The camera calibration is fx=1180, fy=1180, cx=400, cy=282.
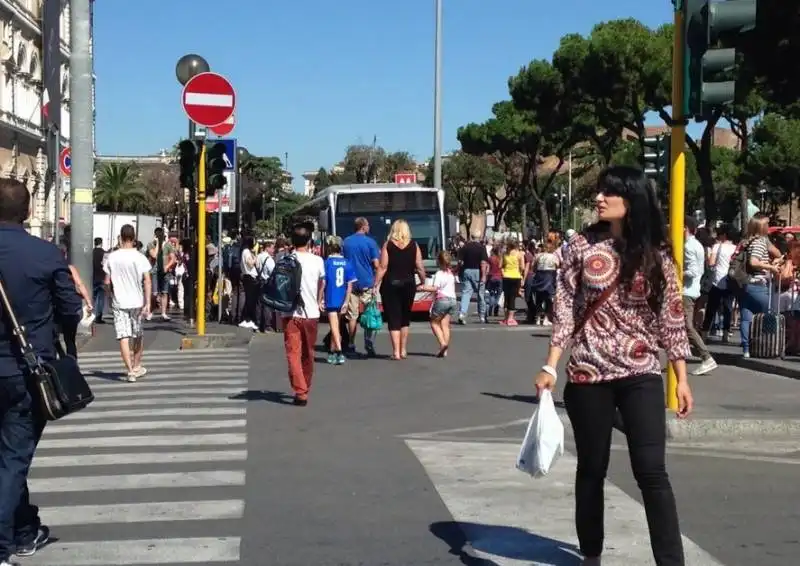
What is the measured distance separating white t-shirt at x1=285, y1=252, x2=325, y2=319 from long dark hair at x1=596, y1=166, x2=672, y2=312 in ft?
21.2

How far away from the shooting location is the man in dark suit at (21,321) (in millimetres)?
5449

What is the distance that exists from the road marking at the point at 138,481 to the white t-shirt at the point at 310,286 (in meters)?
3.45

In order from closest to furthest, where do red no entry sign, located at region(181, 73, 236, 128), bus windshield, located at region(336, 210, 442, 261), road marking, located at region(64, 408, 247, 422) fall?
road marking, located at region(64, 408, 247, 422) → red no entry sign, located at region(181, 73, 236, 128) → bus windshield, located at region(336, 210, 442, 261)

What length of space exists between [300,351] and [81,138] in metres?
8.98

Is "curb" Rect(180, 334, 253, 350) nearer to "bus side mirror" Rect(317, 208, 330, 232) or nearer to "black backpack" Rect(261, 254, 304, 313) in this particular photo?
"black backpack" Rect(261, 254, 304, 313)

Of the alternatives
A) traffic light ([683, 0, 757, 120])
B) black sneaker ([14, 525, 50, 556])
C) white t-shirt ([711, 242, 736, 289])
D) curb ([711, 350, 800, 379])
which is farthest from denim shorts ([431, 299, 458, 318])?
black sneaker ([14, 525, 50, 556])

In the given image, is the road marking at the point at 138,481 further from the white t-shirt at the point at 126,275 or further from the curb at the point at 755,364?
the curb at the point at 755,364

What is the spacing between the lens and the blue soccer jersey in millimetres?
14617

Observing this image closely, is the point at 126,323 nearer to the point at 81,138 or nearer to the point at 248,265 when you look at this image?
the point at 81,138

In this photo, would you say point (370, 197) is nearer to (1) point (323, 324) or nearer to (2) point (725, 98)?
(1) point (323, 324)

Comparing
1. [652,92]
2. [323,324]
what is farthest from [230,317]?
[652,92]

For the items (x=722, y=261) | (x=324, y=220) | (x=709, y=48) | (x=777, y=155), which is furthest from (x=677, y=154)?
(x=777, y=155)

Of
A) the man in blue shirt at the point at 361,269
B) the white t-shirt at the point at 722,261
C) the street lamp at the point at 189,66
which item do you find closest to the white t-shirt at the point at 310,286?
the man in blue shirt at the point at 361,269

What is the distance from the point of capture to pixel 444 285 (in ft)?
53.1
